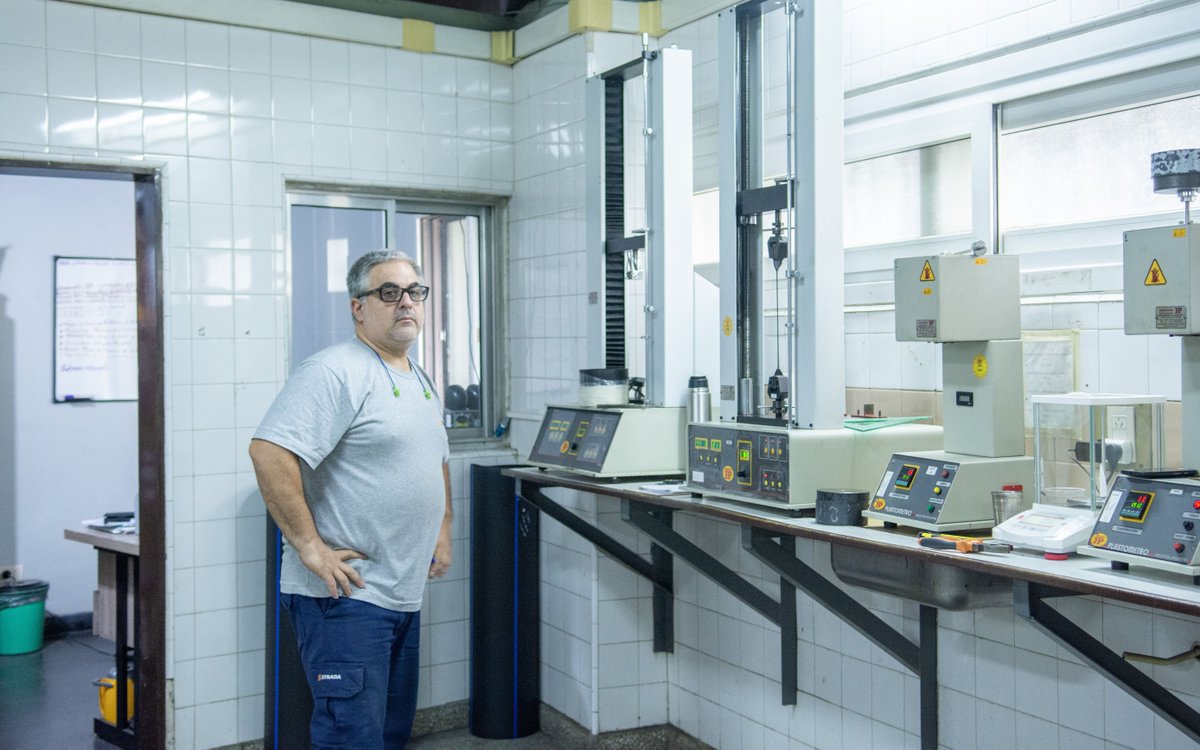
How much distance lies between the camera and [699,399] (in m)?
3.43

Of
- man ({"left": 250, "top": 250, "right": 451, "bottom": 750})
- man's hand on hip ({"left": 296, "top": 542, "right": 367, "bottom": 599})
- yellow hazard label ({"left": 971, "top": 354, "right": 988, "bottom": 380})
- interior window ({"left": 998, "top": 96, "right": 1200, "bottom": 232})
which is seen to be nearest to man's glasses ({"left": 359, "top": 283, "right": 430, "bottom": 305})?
man ({"left": 250, "top": 250, "right": 451, "bottom": 750})

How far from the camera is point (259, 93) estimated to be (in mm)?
4324

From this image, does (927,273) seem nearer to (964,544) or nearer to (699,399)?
(964,544)

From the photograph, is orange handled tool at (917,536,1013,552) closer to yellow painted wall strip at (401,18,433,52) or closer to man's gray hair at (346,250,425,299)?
man's gray hair at (346,250,425,299)

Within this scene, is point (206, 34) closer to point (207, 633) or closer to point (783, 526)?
point (207, 633)

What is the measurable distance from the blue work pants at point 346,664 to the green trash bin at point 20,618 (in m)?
3.45

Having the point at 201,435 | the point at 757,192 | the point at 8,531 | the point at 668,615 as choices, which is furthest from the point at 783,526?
the point at 8,531

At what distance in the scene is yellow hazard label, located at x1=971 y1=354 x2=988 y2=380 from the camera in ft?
8.51

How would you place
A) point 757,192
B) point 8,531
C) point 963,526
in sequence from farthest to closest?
point 8,531 → point 757,192 → point 963,526

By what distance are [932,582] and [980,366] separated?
0.50 metres

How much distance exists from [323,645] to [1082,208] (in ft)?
7.17

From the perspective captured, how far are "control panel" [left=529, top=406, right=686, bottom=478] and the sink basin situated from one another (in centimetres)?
90

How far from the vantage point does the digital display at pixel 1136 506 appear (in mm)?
2064

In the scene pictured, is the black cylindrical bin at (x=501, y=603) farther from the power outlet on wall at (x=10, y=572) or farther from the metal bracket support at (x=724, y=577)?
the power outlet on wall at (x=10, y=572)
